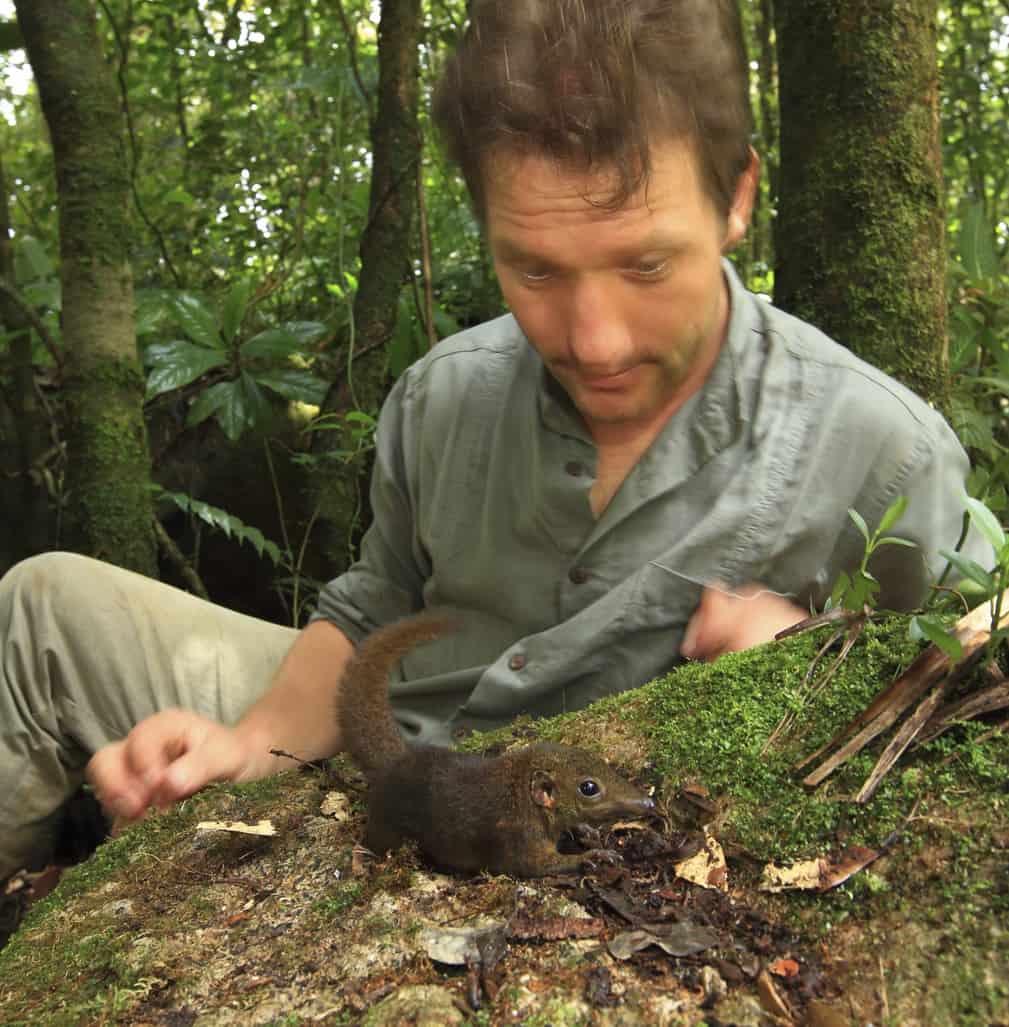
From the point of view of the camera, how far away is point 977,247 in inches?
193

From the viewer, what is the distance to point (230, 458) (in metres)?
6.54

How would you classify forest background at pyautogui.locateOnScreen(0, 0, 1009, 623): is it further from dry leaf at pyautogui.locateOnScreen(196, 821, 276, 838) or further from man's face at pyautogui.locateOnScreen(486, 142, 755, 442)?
dry leaf at pyautogui.locateOnScreen(196, 821, 276, 838)

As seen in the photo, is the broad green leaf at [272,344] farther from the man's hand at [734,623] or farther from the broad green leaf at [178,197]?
the man's hand at [734,623]

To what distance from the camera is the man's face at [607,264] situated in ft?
7.63

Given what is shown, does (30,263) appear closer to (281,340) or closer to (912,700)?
(281,340)

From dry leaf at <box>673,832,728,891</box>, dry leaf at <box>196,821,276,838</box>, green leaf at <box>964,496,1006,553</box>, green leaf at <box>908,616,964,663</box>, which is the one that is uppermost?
green leaf at <box>964,496,1006,553</box>

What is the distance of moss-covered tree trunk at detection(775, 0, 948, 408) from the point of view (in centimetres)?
358

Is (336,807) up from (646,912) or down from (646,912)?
down

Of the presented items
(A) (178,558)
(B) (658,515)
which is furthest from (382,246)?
(B) (658,515)

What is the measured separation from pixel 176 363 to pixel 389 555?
279cm

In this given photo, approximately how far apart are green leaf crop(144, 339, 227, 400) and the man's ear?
3.65m

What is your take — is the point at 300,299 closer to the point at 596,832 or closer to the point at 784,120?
the point at 784,120

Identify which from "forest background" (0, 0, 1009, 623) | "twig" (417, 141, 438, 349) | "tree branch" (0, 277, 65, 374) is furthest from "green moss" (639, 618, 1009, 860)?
"tree branch" (0, 277, 65, 374)

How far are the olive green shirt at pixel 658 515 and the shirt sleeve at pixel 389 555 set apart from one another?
24 cm
